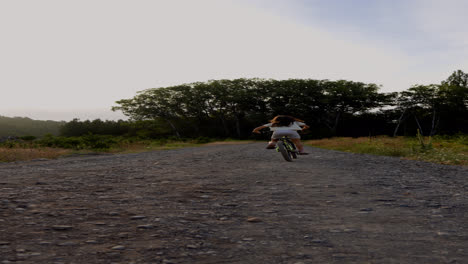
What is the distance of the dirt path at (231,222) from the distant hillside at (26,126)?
5771 cm

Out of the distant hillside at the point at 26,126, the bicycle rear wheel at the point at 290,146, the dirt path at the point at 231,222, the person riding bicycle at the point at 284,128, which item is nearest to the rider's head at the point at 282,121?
the person riding bicycle at the point at 284,128

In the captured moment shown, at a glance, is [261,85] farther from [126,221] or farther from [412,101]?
Answer: [126,221]

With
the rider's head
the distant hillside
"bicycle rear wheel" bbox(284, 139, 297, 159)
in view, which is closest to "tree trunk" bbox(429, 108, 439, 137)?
"bicycle rear wheel" bbox(284, 139, 297, 159)

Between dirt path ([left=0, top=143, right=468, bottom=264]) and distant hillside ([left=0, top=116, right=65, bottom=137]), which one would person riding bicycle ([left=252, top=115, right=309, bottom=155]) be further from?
distant hillside ([left=0, top=116, right=65, bottom=137])

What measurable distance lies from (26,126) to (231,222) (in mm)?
71999

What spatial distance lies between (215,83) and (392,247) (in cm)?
4909

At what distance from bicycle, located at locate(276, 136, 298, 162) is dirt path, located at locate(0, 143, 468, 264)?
459cm

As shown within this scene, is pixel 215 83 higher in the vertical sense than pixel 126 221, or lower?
higher

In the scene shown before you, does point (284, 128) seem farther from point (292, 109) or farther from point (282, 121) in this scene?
point (292, 109)

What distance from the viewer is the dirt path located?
110 inches

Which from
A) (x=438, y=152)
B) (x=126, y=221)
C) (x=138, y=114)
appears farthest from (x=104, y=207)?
(x=138, y=114)

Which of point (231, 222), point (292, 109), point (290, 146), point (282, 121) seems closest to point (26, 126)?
point (292, 109)

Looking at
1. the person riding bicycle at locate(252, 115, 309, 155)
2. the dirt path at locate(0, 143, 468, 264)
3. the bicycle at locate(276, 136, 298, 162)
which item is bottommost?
the dirt path at locate(0, 143, 468, 264)

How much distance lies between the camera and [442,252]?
9.34 ft
